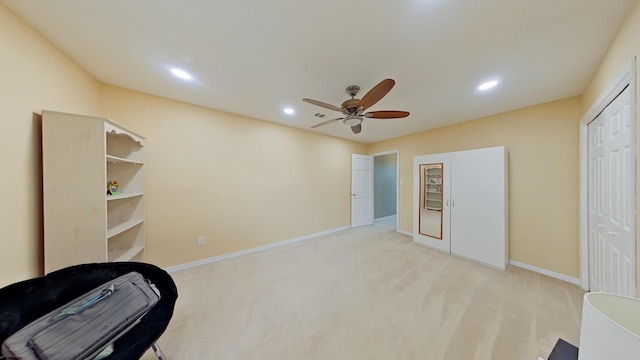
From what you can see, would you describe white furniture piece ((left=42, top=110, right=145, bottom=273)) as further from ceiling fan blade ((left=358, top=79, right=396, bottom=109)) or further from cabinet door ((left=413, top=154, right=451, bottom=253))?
cabinet door ((left=413, top=154, right=451, bottom=253))

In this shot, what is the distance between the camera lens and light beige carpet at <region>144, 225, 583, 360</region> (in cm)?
155

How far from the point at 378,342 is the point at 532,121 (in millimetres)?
3571

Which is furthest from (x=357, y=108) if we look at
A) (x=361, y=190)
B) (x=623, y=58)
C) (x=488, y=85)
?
(x=361, y=190)

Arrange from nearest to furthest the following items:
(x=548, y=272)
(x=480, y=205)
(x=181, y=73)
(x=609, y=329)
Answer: (x=609, y=329), (x=181, y=73), (x=548, y=272), (x=480, y=205)

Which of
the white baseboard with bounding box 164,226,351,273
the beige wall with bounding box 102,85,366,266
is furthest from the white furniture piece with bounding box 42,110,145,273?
the white baseboard with bounding box 164,226,351,273

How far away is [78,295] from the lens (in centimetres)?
127

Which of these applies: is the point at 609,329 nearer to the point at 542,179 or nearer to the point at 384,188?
the point at 542,179

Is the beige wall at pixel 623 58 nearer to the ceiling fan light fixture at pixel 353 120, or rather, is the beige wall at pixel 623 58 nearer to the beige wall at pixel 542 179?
the beige wall at pixel 542 179

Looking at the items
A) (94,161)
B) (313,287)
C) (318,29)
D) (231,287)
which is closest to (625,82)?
(318,29)

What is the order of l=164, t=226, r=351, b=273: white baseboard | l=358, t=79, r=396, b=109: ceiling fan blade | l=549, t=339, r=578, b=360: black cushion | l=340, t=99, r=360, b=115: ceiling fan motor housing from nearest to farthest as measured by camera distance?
l=549, t=339, r=578, b=360: black cushion
l=358, t=79, r=396, b=109: ceiling fan blade
l=340, t=99, r=360, b=115: ceiling fan motor housing
l=164, t=226, r=351, b=273: white baseboard

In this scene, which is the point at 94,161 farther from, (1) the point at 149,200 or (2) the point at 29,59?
(1) the point at 149,200

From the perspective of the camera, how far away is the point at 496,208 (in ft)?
9.62

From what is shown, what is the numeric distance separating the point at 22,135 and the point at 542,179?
546 centimetres

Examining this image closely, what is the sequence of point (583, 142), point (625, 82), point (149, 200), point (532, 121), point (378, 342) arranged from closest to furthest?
point (625, 82) → point (378, 342) → point (583, 142) → point (149, 200) → point (532, 121)
